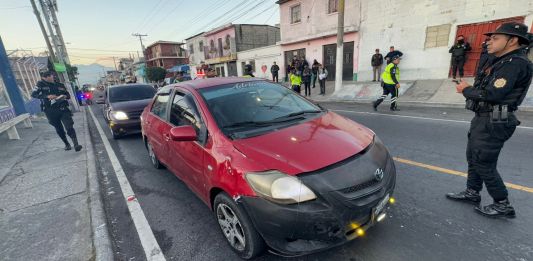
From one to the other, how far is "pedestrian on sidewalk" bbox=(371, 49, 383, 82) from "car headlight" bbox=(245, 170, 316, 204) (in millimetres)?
13357

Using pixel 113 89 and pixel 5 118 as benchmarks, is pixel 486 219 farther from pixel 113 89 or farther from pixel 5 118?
pixel 5 118

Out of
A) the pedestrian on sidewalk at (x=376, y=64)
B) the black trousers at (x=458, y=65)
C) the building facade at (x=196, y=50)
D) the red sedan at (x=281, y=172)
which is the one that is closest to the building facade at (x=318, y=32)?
the pedestrian on sidewalk at (x=376, y=64)

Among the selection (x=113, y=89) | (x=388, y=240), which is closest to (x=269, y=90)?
(x=388, y=240)

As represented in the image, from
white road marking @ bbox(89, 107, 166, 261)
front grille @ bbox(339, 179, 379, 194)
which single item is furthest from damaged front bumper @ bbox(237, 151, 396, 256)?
white road marking @ bbox(89, 107, 166, 261)

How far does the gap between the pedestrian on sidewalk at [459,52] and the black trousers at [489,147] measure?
33.6ft

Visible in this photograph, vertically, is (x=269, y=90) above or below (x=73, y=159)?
above

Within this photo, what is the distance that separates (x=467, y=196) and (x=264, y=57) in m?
21.6

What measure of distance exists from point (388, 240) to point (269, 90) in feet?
7.11

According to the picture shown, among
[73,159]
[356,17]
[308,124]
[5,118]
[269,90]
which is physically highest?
[356,17]

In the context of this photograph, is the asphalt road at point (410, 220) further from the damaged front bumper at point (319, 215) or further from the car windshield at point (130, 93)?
the car windshield at point (130, 93)

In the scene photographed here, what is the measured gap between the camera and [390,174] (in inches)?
88.0

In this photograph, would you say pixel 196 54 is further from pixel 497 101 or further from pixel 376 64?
pixel 497 101

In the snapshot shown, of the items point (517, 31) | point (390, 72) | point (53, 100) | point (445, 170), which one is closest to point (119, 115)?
point (53, 100)

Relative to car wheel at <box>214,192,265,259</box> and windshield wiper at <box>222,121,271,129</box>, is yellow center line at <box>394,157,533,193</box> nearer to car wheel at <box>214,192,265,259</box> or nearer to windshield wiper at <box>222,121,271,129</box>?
windshield wiper at <box>222,121,271,129</box>
